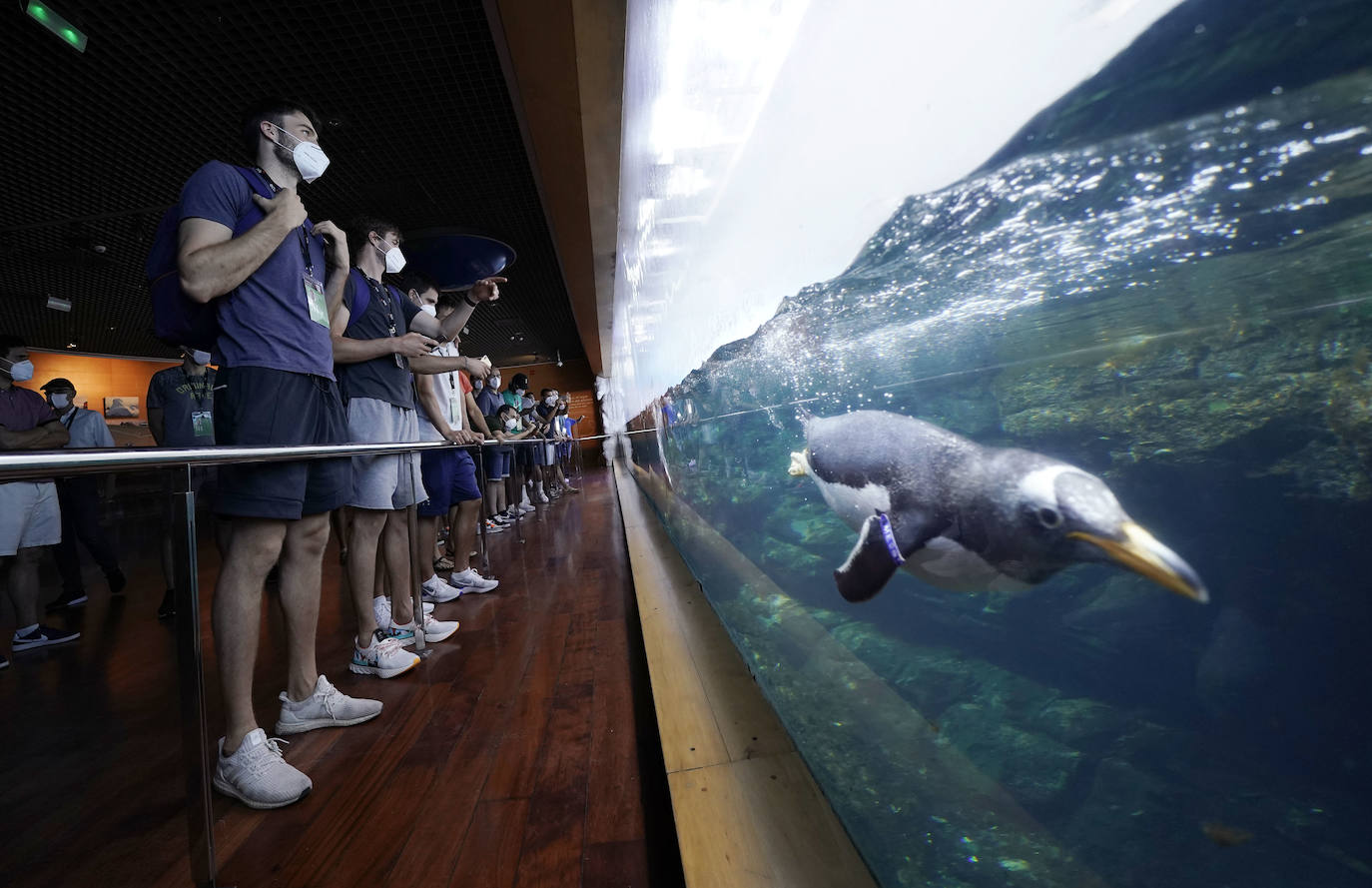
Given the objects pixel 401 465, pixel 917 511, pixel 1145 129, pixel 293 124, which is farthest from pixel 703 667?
pixel 293 124

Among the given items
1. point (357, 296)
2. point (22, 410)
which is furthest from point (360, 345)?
point (22, 410)

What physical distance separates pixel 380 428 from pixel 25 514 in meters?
1.81

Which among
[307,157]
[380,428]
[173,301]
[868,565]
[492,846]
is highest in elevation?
[307,157]

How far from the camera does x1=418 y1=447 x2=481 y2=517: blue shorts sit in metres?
2.69

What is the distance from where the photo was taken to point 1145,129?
1.23 ft

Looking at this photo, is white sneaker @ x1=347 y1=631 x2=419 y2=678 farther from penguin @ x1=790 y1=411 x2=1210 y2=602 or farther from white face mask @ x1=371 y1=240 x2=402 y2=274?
penguin @ x1=790 y1=411 x2=1210 y2=602

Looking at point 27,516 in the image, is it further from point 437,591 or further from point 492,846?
point 492,846

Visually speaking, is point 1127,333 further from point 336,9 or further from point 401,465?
point 336,9

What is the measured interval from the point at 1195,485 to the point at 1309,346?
12cm

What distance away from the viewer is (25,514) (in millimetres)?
2414

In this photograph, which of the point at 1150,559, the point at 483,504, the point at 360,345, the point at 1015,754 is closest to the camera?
the point at 1150,559

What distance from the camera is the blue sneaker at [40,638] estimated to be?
240cm

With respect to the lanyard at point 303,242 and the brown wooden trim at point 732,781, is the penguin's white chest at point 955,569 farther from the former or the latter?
the lanyard at point 303,242

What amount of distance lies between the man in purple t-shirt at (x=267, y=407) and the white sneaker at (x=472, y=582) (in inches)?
55.4
